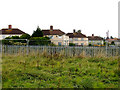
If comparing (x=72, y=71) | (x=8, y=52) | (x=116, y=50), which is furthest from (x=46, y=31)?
(x=72, y=71)

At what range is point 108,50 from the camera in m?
10.1

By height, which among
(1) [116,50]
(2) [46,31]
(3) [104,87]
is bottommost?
(3) [104,87]

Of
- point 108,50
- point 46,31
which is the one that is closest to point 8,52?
point 108,50

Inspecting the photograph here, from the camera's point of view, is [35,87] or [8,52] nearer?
[35,87]

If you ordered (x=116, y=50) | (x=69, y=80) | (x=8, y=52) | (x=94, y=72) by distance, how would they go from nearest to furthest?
(x=69, y=80), (x=94, y=72), (x=116, y=50), (x=8, y=52)

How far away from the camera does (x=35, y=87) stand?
13.4 feet

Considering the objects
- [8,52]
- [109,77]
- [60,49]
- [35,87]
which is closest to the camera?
[35,87]

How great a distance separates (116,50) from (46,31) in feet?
117

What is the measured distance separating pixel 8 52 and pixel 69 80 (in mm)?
8361

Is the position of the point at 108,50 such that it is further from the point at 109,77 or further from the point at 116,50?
the point at 109,77

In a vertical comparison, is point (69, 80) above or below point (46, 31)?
below

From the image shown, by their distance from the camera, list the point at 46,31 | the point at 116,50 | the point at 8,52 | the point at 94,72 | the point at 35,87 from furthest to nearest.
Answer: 1. the point at 46,31
2. the point at 8,52
3. the point at 116,50
4. the point at 94,72
5. the point at 35,87

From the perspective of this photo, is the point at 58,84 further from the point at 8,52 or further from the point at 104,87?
the point at 8,52

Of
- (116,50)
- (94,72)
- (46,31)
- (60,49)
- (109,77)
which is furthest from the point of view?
(46,31)
